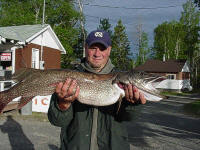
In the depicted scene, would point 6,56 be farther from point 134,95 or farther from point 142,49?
point 142,49

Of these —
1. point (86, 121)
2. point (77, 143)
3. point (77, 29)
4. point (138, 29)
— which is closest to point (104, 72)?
point (86, 121)

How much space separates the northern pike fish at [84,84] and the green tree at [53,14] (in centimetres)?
2925

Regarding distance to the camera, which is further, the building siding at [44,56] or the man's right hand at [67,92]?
the building siding at [44,56]

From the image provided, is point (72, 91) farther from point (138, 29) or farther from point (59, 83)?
point (138, 29)

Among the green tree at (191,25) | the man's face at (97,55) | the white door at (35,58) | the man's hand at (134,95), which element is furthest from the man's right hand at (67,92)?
the green tree at (191,25)

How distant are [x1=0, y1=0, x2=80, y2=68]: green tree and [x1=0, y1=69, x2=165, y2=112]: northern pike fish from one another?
96.0 feet

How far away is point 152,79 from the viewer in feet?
9.91

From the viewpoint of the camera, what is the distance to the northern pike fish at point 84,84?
9.87 ft

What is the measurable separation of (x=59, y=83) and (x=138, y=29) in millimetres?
54007

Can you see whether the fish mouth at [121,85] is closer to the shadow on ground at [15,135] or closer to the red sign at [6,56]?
the shadow on ground at [15,135]

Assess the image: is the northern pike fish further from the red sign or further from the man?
the red sign

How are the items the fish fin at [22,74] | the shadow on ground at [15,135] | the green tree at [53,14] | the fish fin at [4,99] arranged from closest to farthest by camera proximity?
the fish fin at [4,99] < the fish fin at [22,74] < the shadow on ground at [15,135] < the green tree at [53,14]

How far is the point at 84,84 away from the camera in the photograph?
3.15 metres

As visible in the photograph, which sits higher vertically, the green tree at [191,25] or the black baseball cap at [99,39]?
the green tree at [191,25]
